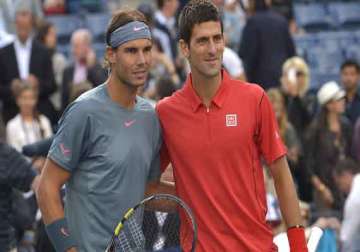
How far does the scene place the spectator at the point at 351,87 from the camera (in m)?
14.1

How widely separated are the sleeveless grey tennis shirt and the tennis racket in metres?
0.12

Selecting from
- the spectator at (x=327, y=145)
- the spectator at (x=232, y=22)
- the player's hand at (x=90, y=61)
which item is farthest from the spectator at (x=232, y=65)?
the spectator at (x=232, y=22)

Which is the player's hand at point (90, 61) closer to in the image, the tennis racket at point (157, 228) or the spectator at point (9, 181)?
the spectator at point (9, 181)

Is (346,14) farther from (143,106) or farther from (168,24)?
(143,106)

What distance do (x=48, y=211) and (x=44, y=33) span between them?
8.50 metres

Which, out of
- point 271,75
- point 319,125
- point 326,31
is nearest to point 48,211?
point 319,125

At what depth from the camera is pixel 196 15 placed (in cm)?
608

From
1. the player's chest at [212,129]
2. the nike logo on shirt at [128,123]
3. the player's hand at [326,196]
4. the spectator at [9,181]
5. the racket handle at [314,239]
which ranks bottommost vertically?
the player's hand at [326,196]

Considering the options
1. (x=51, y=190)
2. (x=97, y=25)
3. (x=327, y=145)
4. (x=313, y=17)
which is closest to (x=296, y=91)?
(x=327, y=145)

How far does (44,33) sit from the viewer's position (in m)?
14.3

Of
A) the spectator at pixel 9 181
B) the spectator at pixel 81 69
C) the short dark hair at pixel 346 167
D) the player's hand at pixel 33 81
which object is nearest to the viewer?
the spectator at pixel 9 181

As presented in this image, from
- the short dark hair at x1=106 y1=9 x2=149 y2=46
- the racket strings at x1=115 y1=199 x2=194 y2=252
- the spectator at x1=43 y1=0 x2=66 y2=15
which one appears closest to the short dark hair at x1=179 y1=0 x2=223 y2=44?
the short dark hair at x1=106 y1=9 x2=149 y2=46

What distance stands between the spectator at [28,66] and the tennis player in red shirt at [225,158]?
685 centimetres

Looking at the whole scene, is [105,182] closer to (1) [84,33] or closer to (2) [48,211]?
(2) [48,211]
